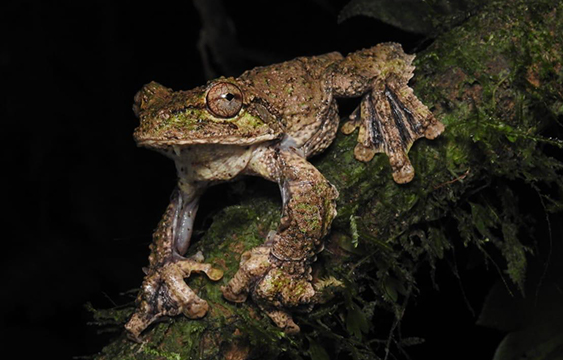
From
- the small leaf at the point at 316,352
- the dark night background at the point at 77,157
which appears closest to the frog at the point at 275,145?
the small leaf at the point at 316,352

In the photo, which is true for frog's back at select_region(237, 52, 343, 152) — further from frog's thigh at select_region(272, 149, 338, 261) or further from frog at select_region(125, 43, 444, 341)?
frog's thigh at select_region(272, 149, 338, 261)

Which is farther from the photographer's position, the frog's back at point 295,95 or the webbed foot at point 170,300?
the frog's back at point 295,95

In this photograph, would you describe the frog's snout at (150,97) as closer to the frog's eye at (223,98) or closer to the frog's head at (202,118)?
the frog's head at (202,118)

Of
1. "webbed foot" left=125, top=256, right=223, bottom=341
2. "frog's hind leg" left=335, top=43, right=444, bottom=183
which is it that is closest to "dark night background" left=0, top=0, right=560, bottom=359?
"frog's hind leg" left=335, top=43, right=444, bottom=183

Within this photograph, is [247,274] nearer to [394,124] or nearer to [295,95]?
[295,95]

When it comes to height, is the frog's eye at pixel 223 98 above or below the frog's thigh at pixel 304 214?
above

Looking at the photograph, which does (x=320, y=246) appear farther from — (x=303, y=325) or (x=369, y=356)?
(x=369, y=356)
